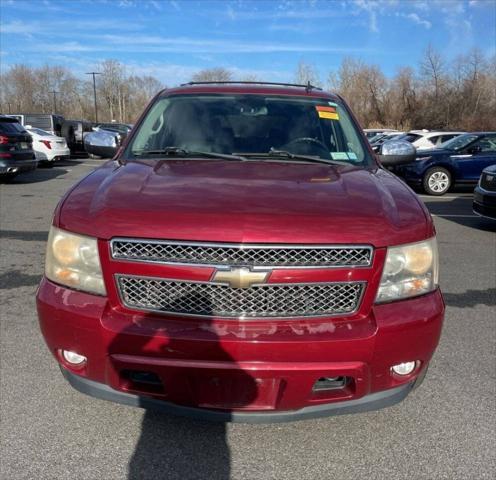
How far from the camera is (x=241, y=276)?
2.16m

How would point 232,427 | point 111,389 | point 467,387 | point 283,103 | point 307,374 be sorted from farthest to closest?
point 283,103
point 467,387
point 232,427
point 111,389
point 307,374

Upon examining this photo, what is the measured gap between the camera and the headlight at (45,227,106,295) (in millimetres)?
2312

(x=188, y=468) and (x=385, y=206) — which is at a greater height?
(x=385, y=206)

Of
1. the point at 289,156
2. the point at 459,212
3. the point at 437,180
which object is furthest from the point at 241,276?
the point at 437,180

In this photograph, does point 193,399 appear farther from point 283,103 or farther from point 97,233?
point 283,103

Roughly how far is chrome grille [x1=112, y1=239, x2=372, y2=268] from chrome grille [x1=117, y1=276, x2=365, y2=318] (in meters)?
0.09

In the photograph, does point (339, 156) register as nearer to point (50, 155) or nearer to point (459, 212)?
point (459, 212)

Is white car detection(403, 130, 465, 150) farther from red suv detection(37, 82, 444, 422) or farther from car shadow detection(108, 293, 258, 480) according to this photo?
car shadow detection(108, 293, 258, 480)

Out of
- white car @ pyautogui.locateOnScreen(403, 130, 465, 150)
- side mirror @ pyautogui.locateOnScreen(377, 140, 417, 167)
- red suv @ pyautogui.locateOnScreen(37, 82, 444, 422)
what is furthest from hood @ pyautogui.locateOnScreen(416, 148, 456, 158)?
red suv @ pyautogui.locateOnScreen(37, 82, 444, 422)

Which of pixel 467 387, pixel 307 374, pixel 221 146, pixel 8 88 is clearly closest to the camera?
pixel 307 374

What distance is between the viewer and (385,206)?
2.49m

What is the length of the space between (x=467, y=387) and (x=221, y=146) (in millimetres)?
2233

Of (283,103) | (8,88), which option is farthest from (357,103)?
(283,103)

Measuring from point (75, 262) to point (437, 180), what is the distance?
12.4 metres
